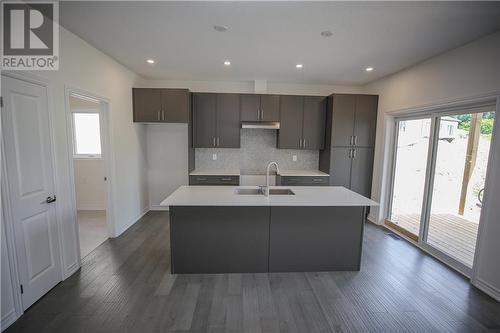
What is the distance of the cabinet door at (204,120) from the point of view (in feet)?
14.0

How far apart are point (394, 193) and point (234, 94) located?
3.59 m

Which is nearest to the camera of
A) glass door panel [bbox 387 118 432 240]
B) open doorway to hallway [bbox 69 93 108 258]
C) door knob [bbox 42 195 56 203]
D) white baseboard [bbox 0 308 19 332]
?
white baseboard [bbox 0 308 19 332]

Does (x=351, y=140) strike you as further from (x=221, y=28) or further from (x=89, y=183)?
(x=89, y=183)

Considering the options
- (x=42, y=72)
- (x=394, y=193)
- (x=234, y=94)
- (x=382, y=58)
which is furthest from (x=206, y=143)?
(x=394, y=193)

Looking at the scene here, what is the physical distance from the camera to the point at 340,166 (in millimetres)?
4270

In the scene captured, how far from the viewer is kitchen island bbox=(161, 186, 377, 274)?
2533 millimetres

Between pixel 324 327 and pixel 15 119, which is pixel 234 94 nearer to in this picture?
pixel 15 119

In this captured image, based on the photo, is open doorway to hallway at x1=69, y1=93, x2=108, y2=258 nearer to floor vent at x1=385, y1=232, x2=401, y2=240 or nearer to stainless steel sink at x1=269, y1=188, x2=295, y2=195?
stainless steel sink at x1=269, y1=188, x2=295, y2=195

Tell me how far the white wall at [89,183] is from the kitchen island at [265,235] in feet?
9.68

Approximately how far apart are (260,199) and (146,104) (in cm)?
297

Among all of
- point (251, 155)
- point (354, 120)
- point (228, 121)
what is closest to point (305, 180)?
point (251, 155)

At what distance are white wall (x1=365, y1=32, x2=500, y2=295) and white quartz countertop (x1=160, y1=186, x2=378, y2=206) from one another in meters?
1.23

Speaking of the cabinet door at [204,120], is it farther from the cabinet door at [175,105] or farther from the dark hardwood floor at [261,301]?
the dark hardwood floor at [261,301]

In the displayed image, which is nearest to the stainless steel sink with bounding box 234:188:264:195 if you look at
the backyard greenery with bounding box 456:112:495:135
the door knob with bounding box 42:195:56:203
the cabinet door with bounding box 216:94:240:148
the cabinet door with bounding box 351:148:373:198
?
the cabinet door with bounding box 216:94:240:148
